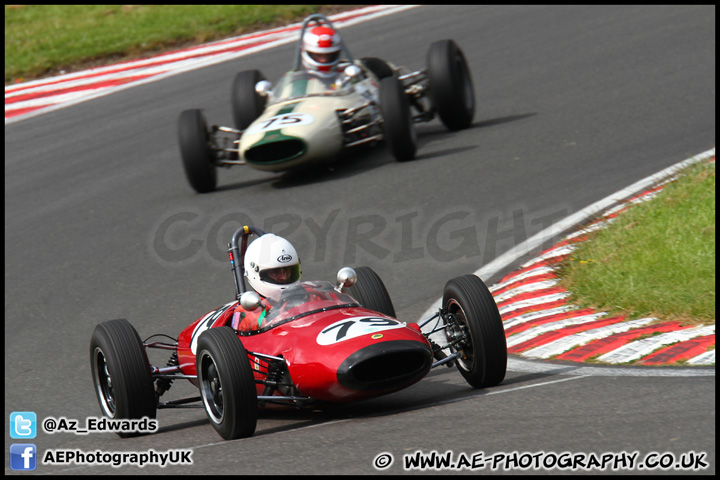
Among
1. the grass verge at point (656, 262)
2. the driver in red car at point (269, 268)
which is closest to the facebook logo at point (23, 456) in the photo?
the driver in red car at point (269, 268)

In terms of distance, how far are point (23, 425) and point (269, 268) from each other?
1.89m

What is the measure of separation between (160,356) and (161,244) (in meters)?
2.47

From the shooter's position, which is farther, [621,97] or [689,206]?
[621,97]

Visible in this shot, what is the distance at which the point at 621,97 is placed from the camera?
41.3 ft

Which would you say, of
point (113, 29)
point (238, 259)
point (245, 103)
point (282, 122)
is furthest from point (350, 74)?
point (113, 29)

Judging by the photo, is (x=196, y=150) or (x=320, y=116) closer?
(x=320, y=116)

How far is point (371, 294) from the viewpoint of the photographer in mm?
6391

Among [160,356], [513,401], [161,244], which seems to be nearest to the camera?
[513,401]

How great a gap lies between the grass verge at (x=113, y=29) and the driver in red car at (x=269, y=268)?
1201cm

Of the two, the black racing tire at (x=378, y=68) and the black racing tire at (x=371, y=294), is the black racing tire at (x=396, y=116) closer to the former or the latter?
the black racing tire at (x=378, y=68)

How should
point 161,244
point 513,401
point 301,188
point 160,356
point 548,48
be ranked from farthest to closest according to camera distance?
point 548,48 < point 301,188 < point 161,244 < point 160,356 < point 513,401

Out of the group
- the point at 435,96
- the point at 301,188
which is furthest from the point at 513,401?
the point at 435,96

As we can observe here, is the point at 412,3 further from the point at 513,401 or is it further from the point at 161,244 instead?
the point at 513,401

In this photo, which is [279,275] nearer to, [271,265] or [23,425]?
[271,265]
